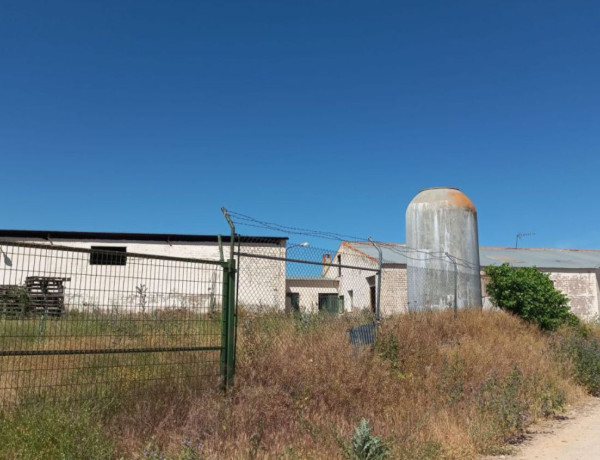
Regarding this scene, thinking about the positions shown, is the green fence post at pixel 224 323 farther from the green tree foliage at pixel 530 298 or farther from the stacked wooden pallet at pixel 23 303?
the green tree foliage at pixel 530 298

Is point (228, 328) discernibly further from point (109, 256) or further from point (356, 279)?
point (356, 279)

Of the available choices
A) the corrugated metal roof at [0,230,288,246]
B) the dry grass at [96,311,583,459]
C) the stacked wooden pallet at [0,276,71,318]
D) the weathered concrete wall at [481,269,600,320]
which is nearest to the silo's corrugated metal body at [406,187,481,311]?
the dry grass at [96,311,583,459]

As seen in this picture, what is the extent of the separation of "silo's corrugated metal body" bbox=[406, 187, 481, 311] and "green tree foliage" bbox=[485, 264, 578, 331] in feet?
2.29

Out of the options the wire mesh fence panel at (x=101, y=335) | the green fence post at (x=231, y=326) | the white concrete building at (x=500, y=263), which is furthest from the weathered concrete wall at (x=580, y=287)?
the wire mesh fence panel at (x=101, y=335)

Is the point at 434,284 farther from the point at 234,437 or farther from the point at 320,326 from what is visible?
the point at 234,437

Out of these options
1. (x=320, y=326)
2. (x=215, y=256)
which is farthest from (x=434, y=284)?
(x=215, y=256)

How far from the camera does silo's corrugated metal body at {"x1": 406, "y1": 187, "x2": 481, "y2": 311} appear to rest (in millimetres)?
13484

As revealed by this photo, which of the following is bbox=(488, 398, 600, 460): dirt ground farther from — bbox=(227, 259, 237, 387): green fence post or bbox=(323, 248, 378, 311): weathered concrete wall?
bbox=(323, 248, 378, 311): weathered concrete wall

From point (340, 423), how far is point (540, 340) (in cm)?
744

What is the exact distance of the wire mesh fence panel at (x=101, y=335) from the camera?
5.18 meters

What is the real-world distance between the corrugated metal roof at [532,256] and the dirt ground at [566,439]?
1782cm

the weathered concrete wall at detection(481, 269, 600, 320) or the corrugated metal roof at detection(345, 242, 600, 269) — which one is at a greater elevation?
the corrugated metal roof at detection(345, 242, 600, 269)

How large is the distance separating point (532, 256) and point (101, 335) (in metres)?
32.7

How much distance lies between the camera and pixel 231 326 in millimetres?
6457
